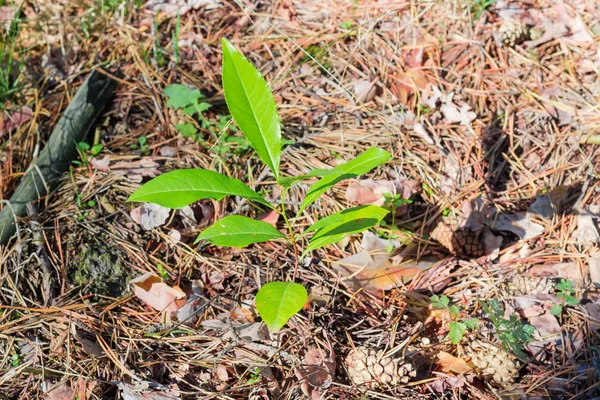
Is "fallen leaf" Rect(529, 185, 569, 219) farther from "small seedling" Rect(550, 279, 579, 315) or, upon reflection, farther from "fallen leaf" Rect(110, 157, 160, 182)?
"fallen leaf" Rect(110, 157, 160, 182)

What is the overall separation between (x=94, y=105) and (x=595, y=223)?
2378 mm

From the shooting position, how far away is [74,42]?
3.04 m

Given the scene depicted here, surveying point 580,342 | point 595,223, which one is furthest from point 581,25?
point 580,342

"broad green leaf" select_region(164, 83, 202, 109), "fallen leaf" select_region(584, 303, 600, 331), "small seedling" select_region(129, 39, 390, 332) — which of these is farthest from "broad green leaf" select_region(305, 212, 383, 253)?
"broad green leaf" select_region(164, 83, 202, 109)

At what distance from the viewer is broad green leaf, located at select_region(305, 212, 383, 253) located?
1.78 meters

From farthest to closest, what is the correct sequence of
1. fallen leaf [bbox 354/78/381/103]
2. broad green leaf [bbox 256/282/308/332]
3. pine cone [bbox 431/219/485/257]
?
1. fallen leaf [bbox 354/78/381/103]
2. pine cone [bbox 431/219/485/257]
3. broad green leaf [bbox 256/282/308/332]

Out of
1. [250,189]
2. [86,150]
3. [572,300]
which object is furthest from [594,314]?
[86,150]

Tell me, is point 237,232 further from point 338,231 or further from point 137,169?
point 137,169

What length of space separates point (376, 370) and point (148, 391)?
77cm

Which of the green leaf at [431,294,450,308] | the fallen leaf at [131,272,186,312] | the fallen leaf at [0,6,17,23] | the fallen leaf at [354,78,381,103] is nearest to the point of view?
the green leaf at [431,294,450,308]

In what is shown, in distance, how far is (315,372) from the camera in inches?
72.2

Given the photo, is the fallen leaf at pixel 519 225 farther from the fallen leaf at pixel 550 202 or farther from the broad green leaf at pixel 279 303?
the broad green leaf at pixel 279 303

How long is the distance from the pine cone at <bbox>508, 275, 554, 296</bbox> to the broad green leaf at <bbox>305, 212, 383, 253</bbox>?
0.72 metres

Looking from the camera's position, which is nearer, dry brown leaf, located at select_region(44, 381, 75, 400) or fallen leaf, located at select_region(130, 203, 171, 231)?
dry brown leaf, located at select_region(44, 381, 75, 400)
